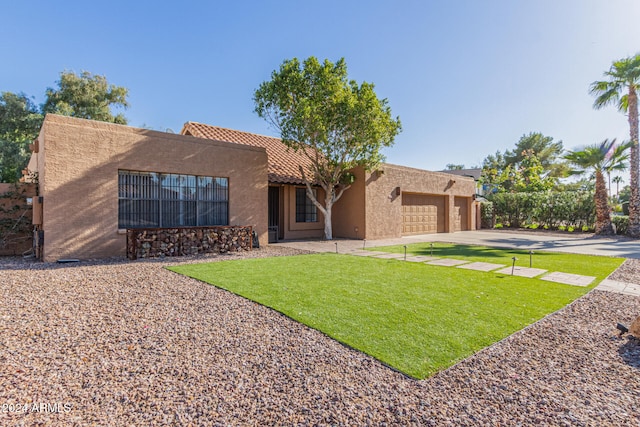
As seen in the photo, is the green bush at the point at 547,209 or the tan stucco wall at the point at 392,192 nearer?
the tan stucco wall at the point at 392,192

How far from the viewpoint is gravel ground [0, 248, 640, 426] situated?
2.47 metres

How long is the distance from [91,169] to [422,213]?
1656 cm

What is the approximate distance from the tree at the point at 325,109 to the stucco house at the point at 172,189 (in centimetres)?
177

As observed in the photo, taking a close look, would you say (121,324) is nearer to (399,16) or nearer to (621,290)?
(621,290)

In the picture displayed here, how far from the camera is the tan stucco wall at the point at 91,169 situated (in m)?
9.14

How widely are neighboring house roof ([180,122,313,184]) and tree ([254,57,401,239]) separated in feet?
5.38

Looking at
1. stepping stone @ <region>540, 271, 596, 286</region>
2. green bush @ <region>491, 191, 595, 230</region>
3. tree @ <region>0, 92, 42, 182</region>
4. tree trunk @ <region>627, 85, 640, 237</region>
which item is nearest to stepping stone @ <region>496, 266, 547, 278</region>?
Answer: stepping stone @ <region>540, 271, 596, 286</region>

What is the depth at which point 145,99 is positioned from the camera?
29.0m

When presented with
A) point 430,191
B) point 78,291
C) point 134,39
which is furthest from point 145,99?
point 78,291

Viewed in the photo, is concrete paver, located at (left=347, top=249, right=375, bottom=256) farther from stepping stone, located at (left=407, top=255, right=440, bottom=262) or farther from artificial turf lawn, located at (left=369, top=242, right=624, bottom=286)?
stepping stone, located at (left=407, top=255, right=440, bottom=262)

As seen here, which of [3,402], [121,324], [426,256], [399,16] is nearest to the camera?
[3,402]

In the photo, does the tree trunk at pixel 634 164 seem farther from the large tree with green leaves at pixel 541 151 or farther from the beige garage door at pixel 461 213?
the large tree with green leaves at pixel 541 151

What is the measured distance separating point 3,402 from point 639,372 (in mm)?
5670

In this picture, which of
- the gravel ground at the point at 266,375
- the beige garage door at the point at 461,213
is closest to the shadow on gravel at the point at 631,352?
the gravel ground at the point at 266,375
